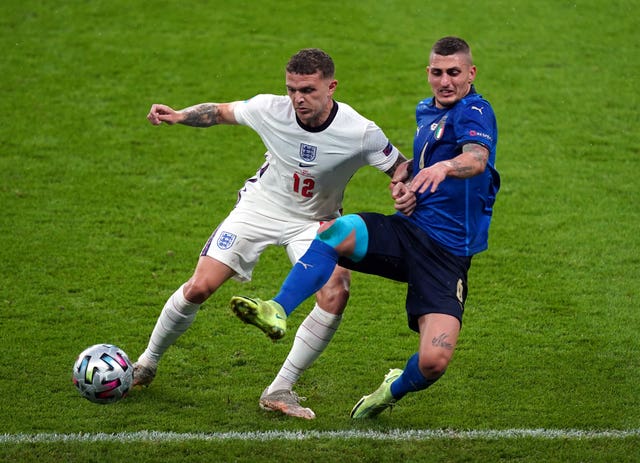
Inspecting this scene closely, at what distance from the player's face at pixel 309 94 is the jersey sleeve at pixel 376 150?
32 centimetres

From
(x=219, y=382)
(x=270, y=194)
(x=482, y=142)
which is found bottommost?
(x=219, y=382)

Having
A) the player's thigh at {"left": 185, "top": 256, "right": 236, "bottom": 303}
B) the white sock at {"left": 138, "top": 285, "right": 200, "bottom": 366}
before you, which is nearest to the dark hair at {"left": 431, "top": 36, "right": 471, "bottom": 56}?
the player's thigh at {"left": 185, "top": 256, "right": 236, "bottom": 303}

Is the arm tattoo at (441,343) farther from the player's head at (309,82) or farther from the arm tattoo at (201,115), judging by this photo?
the arm tattoo at (201,115)

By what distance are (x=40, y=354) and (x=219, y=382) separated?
1.34m

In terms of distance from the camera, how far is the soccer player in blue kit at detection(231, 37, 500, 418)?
5594 mm

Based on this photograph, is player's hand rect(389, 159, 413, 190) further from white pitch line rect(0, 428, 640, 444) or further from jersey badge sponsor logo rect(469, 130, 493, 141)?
white pitch line rect(0, 428, 640, 444)

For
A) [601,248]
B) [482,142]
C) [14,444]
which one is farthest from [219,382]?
[601,248]

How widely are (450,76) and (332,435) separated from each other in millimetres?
2225

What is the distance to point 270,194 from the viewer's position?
21.6 ft

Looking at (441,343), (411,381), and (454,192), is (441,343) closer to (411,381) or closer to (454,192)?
(411,381)

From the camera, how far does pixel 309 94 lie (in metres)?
6.11

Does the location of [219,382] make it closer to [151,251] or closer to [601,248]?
[151,251]

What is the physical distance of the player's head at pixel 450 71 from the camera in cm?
582

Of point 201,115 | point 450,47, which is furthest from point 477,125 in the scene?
point 201,115
